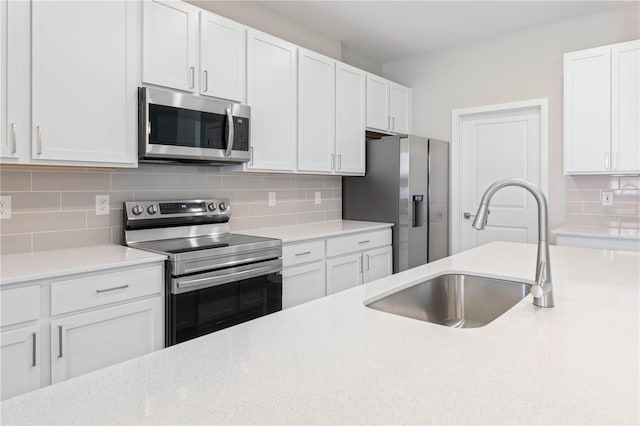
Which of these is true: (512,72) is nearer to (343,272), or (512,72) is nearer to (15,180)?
(343,272)

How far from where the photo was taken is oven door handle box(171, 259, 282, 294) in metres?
2.15

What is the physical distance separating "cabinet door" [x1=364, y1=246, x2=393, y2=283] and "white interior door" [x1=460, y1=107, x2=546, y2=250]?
1.06 meters

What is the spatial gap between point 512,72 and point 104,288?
3.95 m

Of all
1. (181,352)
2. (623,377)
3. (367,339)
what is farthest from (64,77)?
(623,377)

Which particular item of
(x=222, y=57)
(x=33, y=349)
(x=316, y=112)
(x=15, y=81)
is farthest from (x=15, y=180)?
(x=316, y=112)

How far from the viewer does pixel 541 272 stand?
1250 millimetres

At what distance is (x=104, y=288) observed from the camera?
1.92 meters

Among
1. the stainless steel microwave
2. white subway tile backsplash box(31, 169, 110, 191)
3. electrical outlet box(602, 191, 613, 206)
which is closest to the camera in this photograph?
white subway tile backsplash box(31, 169, 110, 191)

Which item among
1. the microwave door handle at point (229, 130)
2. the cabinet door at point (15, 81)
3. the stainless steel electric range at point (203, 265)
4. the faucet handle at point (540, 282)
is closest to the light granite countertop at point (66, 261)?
the stainless steel electric range at point (203, 265)

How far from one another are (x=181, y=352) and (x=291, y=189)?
2896 mm

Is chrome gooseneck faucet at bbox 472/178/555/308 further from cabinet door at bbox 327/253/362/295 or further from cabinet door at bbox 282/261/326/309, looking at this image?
cabinet door at bbox 327/253/362/295

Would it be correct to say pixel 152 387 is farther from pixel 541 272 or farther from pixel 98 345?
pixel 98 345

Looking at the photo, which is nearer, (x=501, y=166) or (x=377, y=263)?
(x=377, y=263)

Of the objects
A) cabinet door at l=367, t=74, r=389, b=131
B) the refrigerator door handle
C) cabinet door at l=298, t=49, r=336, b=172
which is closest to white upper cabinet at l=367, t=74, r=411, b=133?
cabinet door at l=367, t=74, r=389, b=131
